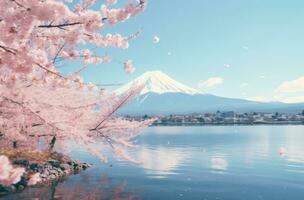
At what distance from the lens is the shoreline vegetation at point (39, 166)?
21.5 m

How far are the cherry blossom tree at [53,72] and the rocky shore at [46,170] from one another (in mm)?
10508

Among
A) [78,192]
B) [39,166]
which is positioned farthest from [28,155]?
[78,192]

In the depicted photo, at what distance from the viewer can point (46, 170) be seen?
2511 centimetres

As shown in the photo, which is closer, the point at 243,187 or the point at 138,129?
the point at 138,129

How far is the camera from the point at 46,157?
2653 centimetres

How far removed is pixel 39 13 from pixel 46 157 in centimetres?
2481

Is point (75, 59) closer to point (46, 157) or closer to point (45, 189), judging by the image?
point (45, 189)

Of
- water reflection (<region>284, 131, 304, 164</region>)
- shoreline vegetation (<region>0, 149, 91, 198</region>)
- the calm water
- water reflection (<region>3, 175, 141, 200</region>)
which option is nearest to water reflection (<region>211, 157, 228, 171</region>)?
the calm water

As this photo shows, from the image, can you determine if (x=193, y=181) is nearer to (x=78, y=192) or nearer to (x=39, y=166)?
(x=78, y=192)

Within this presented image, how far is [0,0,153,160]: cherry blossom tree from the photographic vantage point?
3.17 metres

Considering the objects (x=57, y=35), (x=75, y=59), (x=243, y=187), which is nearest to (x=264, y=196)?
(x=243, y=187)

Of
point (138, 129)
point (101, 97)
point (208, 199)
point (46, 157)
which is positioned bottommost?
point (208, 199)

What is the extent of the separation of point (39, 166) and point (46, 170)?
74 cm

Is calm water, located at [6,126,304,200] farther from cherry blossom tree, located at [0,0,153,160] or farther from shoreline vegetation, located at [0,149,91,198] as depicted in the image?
cherry blossom tree, located at [0,0,153,160]
